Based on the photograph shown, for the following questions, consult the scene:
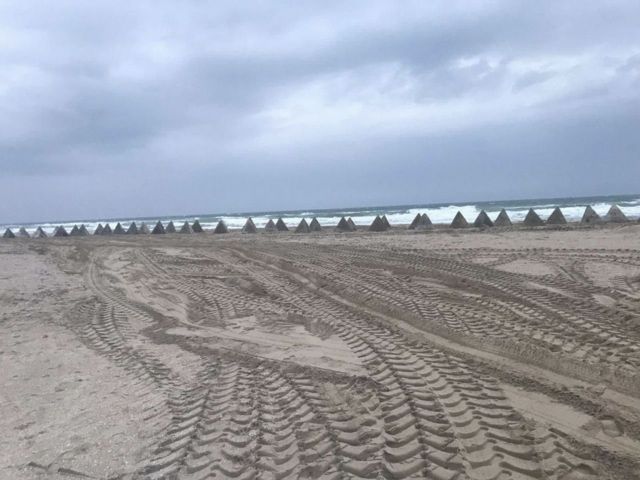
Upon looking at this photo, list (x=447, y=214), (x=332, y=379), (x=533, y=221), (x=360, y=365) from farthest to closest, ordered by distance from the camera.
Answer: (x=447, y=214) < (x=533, y=221) < (x=360, y=365) < (x=332, y=379)

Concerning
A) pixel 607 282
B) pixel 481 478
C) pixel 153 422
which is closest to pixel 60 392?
pixel 153 422

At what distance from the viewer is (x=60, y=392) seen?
407cm

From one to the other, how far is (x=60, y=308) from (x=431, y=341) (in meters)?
5.83

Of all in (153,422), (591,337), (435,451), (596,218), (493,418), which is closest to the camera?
(435,451)

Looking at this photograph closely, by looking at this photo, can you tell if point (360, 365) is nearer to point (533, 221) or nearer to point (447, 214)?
point (533, 221)

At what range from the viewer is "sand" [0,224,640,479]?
2.75 meters

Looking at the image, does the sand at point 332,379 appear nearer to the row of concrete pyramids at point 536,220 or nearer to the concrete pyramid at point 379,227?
the row of concrete pyramids at point 536,220

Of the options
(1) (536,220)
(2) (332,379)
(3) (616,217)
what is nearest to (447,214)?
(3) (616,217)

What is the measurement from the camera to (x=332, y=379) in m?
3.93

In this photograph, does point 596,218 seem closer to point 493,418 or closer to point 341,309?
point 341,309

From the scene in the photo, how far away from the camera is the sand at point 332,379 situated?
9.03 ft

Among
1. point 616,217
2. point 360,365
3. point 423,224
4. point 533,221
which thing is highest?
point 423,224

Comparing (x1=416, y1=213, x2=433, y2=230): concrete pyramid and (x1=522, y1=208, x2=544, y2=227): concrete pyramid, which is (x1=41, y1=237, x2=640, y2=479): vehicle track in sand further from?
(x1=416, y1=213, x2=433, y2=230): concrete pyramid

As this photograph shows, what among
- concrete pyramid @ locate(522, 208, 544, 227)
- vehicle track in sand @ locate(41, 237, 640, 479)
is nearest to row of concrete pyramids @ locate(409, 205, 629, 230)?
concrete pyramid @ locate(522, 208, 544, 227)
